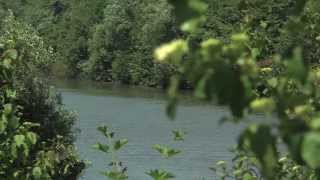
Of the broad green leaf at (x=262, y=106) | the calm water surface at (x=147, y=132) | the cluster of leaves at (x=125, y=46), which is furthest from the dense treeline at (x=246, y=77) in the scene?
the cluster of leaves at (x=125, y=46)

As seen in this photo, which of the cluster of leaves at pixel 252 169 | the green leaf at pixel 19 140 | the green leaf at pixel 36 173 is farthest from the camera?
the green leaf at pixel 36 173

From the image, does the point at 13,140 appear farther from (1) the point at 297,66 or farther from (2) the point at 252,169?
(1) the point at 297,66

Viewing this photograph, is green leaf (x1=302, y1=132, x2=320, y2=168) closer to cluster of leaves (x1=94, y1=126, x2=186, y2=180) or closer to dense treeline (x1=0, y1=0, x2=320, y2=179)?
dense treeline (x1=0, y1=0, x2=320, y2=179)

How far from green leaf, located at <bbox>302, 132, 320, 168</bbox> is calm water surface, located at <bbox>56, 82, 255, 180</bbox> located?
349 inches

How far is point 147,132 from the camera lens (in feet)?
83.8

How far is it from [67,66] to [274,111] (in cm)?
6140

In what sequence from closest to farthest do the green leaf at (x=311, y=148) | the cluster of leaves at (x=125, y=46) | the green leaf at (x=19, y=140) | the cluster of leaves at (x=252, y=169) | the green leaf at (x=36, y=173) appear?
the green leaf at (x=311, y=148) → the cluster of leaves at (x=252, y=169) → the green leaf at (x=19, y=140) → the green leaf at (x=36, y=173) → the cluster of leaves at (x=125, y=46)

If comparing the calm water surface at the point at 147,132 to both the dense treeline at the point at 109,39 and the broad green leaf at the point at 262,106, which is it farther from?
the broad green leaf at the point at 262,106

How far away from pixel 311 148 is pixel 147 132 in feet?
80.8

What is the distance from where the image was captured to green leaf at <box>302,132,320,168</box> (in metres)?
0.93

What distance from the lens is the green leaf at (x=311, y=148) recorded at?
36.6 inches

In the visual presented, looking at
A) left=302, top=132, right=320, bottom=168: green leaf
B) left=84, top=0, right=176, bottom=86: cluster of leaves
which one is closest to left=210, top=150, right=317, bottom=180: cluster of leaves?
left=302, top=132, right=320, bottom=168: green leaf

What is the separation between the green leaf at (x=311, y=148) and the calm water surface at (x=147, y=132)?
8.86 meters

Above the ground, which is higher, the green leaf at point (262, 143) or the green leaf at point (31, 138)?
the green leaf at point (262, 143)
